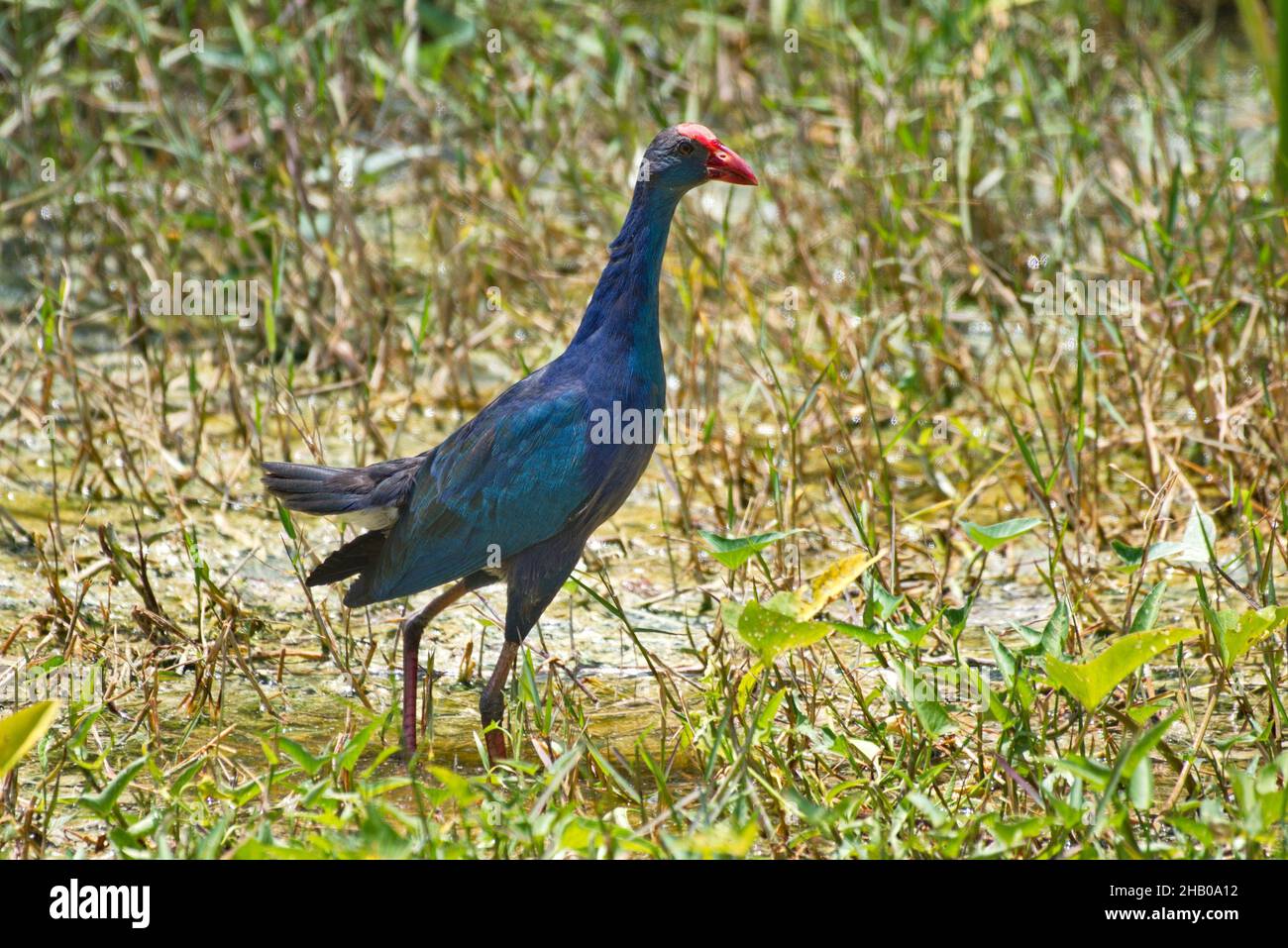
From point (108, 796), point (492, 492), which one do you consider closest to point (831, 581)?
point (492, 492)

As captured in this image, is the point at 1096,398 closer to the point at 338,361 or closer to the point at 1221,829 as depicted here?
the point at 1221,829

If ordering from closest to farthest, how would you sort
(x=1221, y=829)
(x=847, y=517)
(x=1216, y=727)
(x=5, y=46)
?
(x=1221, y=829) → (x=1216, y=727) → (x=847, y=517) → (x=5, y=46)

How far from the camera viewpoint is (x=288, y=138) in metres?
5.33

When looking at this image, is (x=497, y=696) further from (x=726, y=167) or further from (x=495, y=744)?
(x=726, y=167)

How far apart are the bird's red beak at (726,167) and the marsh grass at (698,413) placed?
62cm

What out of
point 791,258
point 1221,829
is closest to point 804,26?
point 791,258

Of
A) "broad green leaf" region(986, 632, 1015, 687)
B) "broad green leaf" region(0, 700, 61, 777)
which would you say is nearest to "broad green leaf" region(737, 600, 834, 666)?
"broad green leaf" region(986, 632, 1015, 687)

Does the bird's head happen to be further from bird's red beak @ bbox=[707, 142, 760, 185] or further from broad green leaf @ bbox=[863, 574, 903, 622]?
broad green leaf @ bbox=[863, 574, 903, 622]

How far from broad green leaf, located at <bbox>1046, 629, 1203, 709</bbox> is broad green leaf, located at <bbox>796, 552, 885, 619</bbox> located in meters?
0.41

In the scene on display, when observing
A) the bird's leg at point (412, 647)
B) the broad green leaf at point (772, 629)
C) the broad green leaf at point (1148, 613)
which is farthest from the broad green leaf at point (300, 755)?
the broad green leaf at point (1148, 613)

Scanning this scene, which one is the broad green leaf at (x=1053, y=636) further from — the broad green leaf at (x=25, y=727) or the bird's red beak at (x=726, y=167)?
the broad green leaf at (x=25, y=727)

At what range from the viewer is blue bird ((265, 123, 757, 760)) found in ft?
11.3
